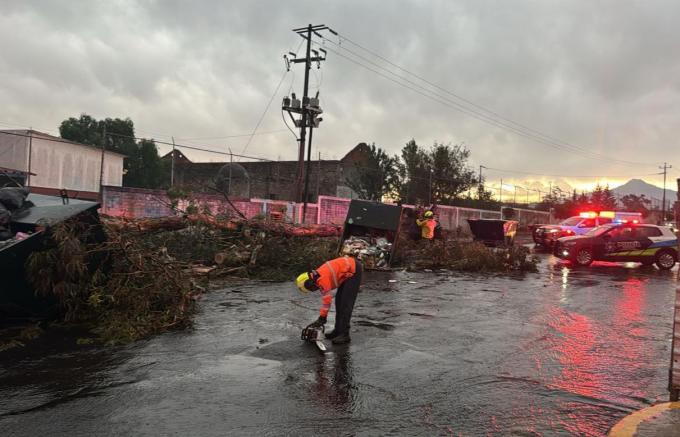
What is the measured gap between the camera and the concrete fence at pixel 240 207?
16484mm

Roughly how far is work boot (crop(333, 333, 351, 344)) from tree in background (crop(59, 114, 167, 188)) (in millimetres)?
38113

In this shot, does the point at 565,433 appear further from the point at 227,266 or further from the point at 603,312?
the point at 227,266

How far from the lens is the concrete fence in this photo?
16.5 m

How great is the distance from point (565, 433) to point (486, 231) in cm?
1717

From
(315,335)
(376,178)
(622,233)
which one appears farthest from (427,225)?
(376,178)

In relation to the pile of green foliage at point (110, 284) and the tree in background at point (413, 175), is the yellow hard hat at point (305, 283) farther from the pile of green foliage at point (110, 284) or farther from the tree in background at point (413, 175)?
the tree in background at point (413, 175)

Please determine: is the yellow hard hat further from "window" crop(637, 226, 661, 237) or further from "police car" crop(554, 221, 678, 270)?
"window" crop(637, 226, 661, 237)

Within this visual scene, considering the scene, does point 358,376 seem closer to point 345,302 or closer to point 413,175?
point 345,302

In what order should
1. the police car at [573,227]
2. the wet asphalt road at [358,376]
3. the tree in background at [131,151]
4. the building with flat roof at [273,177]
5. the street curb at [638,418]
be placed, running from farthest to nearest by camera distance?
the tree in background at [131,151]
the building with flat roof at [273,177]
the police car at [573,227]
the wet asphalt road at [358,376]
the street curb at [638,418]

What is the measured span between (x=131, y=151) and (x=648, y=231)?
37.4m

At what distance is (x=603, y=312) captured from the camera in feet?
28.1

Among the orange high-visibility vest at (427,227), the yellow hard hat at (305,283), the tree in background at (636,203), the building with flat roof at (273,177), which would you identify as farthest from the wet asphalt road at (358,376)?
the tree in background at (636,203)

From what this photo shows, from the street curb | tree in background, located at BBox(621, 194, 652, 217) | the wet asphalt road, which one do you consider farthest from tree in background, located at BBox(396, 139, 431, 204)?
tree in background, located at BBox(621, 194, 652, 217)

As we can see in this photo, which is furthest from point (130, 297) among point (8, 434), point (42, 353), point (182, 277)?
point (8, 434)
